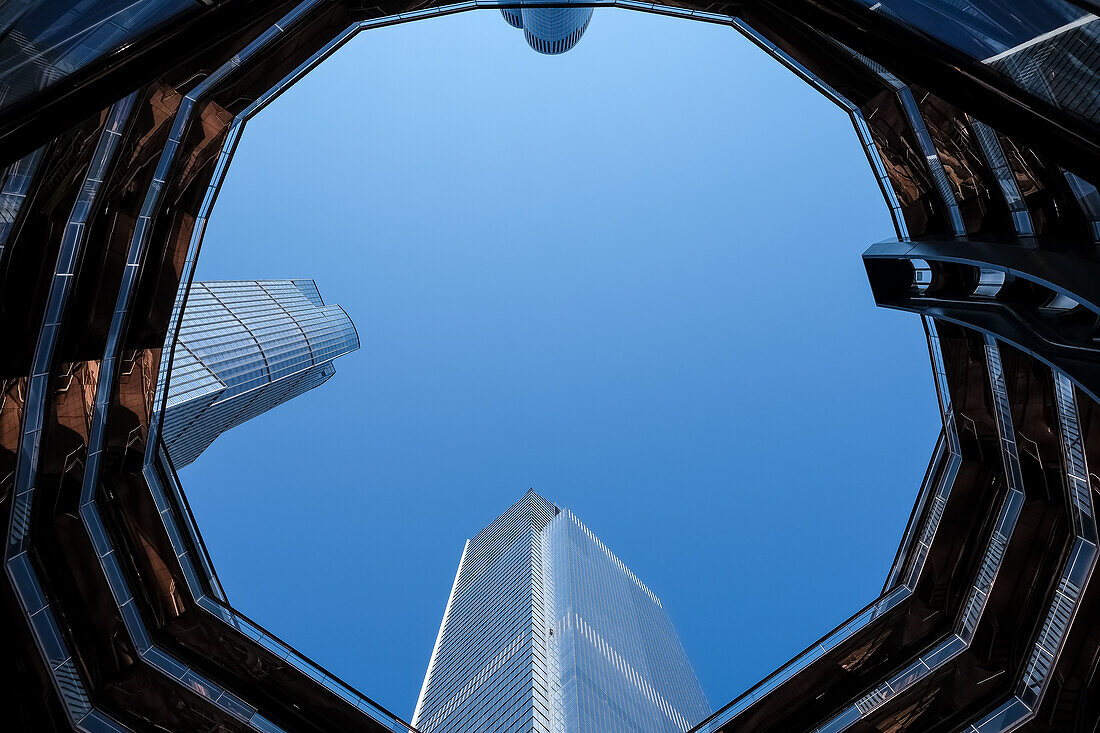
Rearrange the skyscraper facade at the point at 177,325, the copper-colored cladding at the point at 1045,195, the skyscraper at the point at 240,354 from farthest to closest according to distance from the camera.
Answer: the skyscraper at the point at 240,354, the copper-colored cladding at the point at 1045,195, the skyscraper facade at the point at 177,325

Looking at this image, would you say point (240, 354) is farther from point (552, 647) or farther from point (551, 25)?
point (551, 25)

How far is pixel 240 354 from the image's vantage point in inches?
4215

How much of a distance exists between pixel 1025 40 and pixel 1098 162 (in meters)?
2.02

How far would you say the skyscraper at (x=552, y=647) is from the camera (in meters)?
85.6

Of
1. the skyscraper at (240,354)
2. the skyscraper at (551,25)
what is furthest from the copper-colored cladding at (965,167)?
the skyscraper at (551,25)

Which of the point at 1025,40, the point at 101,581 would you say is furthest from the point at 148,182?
the point at 1025,40

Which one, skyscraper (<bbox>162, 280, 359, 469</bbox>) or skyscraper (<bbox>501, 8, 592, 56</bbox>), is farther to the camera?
skyscraper (<bbox>501, 8, 592, 56</bbox>)

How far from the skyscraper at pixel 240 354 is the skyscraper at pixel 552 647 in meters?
62.6

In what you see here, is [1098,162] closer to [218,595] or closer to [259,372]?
[218,595]

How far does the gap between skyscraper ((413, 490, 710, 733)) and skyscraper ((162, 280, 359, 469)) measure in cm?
6262

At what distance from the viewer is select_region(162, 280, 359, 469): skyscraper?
88.8 meters

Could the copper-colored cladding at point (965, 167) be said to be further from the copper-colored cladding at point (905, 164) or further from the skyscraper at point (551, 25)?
the skyscraper at point (551, 25)

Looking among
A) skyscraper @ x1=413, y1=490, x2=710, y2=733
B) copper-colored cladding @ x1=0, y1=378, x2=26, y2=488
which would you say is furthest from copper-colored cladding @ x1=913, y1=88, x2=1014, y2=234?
skyscraper @ x1=413, y1=490, x2=710, y2=733

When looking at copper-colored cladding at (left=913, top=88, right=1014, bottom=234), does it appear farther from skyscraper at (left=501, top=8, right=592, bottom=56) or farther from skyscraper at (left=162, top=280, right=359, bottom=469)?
skyscraper at (left=501, top=8, right=592, bottom=56)
